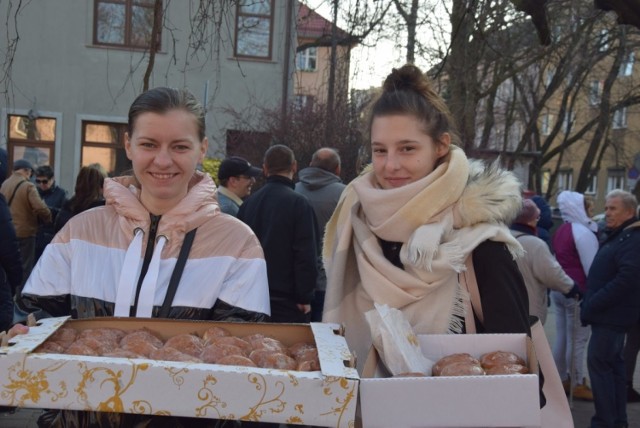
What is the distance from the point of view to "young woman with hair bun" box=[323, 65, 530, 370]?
2.54 meters

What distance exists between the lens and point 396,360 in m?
2.23

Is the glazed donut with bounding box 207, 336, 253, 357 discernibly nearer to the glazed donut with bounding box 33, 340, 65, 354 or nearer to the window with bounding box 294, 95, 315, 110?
the glazed donut with bounding box 33, 340, 65, 354

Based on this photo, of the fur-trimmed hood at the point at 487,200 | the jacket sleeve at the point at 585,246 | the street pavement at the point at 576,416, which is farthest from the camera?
the jacket sleeve at the point at 585,246

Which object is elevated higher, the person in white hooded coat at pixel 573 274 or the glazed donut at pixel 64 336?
the glazed donut at pixel 64 336

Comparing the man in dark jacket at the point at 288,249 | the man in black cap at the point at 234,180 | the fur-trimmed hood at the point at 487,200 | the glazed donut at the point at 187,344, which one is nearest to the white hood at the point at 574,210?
the man in black cap at the point at 234,180

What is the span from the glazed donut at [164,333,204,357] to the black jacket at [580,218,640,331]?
17.9ft

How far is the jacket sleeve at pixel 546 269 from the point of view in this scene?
776 centimetres

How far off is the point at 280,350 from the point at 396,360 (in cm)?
30

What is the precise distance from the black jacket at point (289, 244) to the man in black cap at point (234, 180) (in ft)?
3.88

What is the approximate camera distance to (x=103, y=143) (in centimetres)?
2169

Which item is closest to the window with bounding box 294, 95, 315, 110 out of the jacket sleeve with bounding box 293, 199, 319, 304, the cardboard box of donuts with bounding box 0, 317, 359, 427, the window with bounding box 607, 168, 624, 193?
the jacket sleeve with bounding box 293, 199, 319, 304

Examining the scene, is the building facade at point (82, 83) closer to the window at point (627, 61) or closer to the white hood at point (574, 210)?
the window at point (627, 61)

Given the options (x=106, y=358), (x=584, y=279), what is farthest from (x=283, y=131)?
(x=106, y=358)

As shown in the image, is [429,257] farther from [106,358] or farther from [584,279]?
[584,279]
